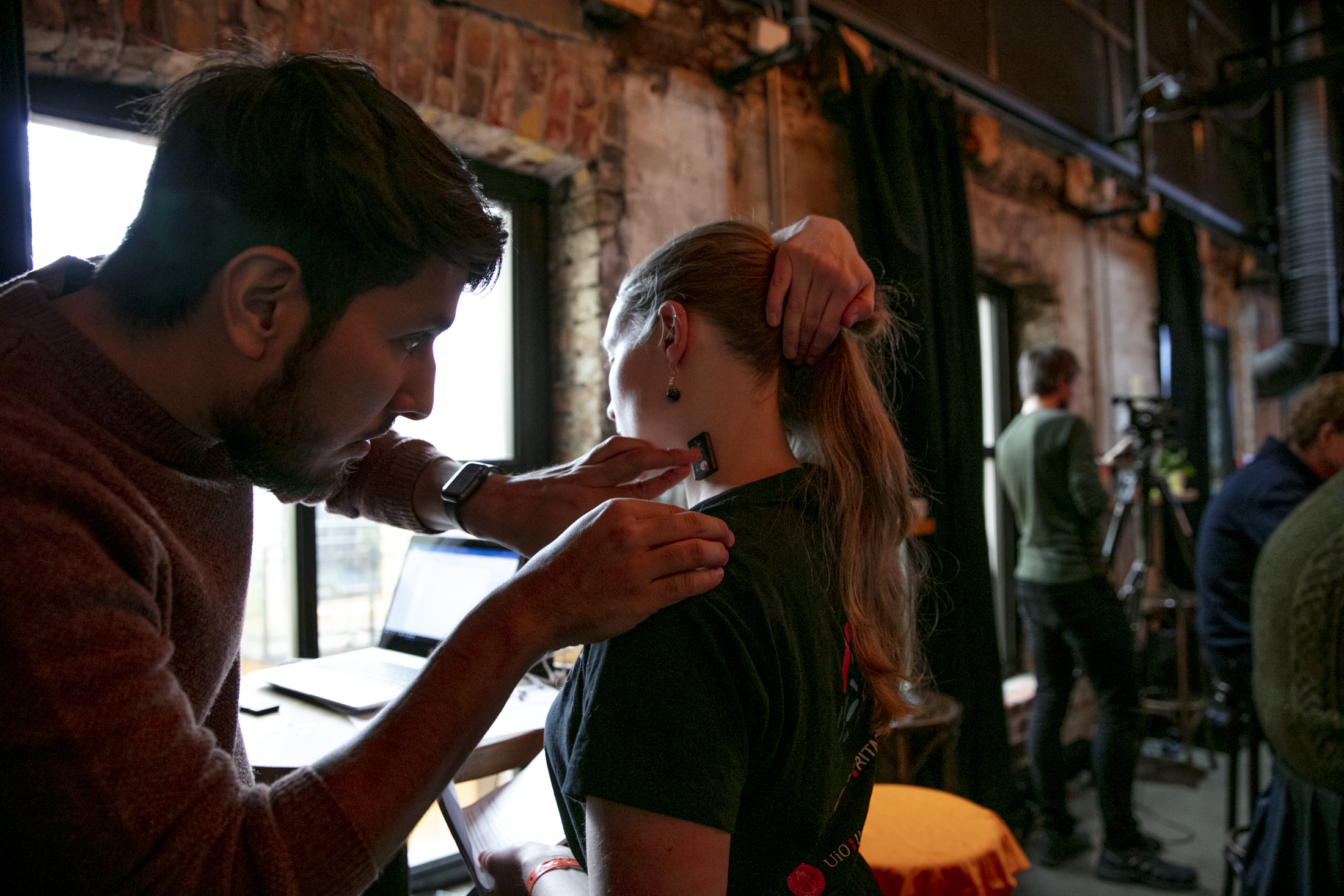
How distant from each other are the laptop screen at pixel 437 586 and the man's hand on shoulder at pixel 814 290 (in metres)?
0.99

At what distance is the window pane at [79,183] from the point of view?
1.82 m

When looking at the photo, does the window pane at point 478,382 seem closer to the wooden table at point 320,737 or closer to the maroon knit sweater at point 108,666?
the wooden table at point 320,737

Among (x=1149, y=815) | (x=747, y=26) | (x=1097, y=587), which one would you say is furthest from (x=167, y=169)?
(x=1149, y=815)

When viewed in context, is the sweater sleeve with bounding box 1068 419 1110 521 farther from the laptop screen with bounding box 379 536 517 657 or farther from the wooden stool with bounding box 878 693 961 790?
the laptop screen with bounding box 379 536 517 657

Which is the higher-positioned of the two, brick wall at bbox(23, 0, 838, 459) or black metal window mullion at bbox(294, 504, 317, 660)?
brick wall at bbox(23, 0, 838, 459)

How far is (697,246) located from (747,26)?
2149 millimetres

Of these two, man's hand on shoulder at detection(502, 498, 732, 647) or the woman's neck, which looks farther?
the woman's neck

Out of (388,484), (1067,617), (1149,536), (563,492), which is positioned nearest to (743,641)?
(563,492)

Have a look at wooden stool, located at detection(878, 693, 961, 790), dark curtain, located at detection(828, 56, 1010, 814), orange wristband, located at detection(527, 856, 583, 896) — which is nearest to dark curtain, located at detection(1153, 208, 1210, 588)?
dark curtain, located at detection(828, 56, 1010, 814)

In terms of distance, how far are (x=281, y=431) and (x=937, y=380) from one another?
285 cm

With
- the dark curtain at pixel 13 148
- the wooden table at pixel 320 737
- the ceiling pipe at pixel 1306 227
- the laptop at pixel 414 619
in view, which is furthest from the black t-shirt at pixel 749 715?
the ceiling pipe at pixel 1306 227

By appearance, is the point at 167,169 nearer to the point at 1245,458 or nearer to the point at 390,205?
the point at 390,205

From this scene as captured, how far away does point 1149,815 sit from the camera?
352cm

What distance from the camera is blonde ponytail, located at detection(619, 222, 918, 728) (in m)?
1.08
